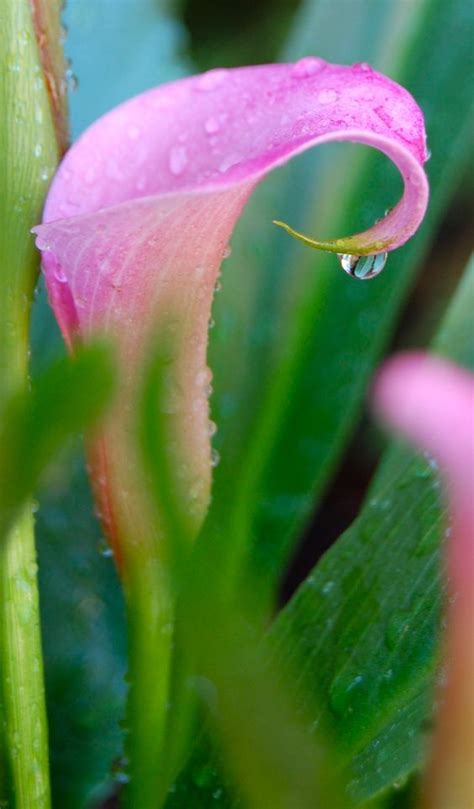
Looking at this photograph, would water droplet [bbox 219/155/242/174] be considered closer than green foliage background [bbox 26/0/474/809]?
Yes

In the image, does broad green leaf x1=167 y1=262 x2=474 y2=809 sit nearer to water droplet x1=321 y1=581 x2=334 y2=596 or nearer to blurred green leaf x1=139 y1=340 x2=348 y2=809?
water droplet x1=321 y1=581 x2=334 y2=596

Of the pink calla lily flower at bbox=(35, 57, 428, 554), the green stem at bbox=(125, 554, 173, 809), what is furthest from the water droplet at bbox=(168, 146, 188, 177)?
the green stem at bbox=(125, 554, 173, 809)

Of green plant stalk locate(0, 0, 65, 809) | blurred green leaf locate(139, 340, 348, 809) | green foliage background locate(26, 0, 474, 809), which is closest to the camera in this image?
blurred green leaf locate(139, 340, 348, 809)

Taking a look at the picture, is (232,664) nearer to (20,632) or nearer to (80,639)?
(20,632)

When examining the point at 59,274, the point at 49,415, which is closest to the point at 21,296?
the point at 59,274

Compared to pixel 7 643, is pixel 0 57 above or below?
above

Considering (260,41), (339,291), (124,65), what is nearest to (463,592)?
(339,291)

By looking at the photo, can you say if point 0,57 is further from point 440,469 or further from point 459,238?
point 459,238
